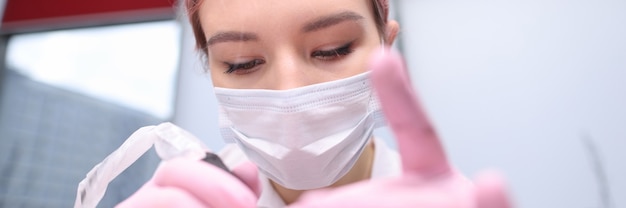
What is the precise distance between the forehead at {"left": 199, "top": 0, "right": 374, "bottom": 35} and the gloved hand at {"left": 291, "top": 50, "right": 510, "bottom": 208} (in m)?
0.25

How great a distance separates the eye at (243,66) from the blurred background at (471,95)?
0.59ft

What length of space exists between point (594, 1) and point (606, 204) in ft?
1.40

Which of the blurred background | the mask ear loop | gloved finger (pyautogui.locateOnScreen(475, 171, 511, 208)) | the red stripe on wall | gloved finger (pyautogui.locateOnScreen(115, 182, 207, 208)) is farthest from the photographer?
the red stripe on wall

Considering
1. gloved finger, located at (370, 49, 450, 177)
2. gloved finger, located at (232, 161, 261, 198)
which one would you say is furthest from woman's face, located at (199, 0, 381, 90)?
Result: gloved finger, located at (370, 49, 450, 177)

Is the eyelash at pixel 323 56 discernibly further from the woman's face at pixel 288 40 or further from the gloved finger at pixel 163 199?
the gloved finger at pixel 163 199

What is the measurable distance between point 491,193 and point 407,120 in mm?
57

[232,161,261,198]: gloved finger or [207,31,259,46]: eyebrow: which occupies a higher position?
[207,31,259,46]: eyebrow

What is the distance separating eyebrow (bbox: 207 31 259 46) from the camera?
0.47m

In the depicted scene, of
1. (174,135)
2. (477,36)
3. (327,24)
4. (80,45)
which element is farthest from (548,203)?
(80,45)

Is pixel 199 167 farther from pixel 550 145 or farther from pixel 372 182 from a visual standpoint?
pixel 550 145

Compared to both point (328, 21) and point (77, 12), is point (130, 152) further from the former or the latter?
point (77, 12)

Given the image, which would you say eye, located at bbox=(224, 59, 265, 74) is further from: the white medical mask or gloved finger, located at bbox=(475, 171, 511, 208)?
gloved finger, located at bbox=(475, 171, 511, 208)

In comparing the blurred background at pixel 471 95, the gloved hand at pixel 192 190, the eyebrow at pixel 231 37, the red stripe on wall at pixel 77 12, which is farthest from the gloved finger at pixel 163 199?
the red stripe on wall at pixel 77 12

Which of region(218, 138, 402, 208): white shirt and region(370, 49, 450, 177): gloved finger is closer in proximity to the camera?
region(370, 49, 450, 177): gloved finger
